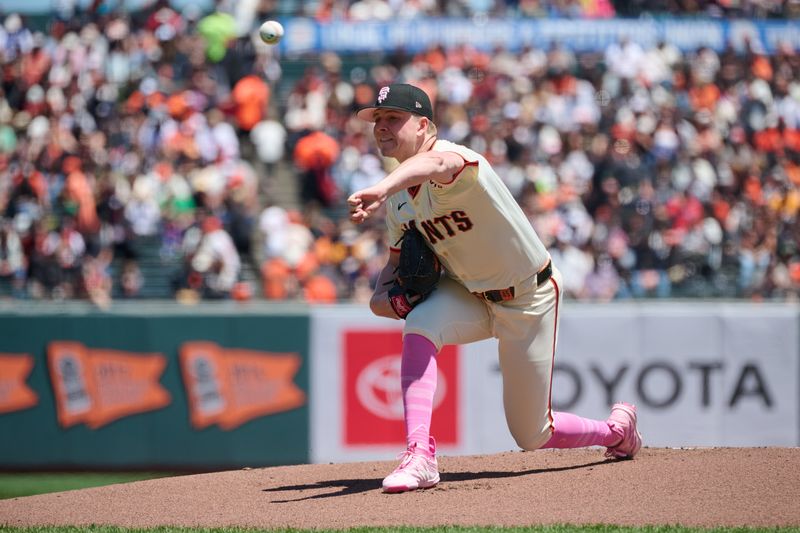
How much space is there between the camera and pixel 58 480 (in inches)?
411

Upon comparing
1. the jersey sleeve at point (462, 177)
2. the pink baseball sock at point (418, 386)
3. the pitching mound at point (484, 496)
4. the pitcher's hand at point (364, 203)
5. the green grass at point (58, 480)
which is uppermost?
the jersey sleeve at point (462, 177)

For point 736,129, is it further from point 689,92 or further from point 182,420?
point 182,420

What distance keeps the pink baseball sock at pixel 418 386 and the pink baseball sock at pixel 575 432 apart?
2.32 feet

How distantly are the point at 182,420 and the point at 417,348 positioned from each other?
19.2 ft

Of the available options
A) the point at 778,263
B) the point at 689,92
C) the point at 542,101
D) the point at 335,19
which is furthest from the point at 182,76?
the point at 778,263

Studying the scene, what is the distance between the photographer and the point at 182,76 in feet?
48.3

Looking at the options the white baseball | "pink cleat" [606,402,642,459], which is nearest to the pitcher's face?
"pink cleat" [606,402,642,459]

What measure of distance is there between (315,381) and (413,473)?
18.1 ft

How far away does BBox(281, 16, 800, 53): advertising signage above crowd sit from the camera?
15453 millimetres

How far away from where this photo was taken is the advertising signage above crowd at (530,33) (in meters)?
15.5

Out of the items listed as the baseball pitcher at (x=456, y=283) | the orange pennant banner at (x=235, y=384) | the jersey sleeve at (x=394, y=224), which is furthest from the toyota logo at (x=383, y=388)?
the jersey sleeve at (x=394, y=224)

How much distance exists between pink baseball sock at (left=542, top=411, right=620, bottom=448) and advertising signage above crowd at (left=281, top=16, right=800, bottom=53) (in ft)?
33.1

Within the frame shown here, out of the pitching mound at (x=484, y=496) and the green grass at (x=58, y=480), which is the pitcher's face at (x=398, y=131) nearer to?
the pitching mound at (x=484, y=496)

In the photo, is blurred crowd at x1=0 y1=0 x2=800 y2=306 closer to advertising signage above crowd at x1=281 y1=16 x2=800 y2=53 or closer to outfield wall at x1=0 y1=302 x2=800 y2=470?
advertising signage above crowd at x1=281 y1=16 x2=800 y2=53
